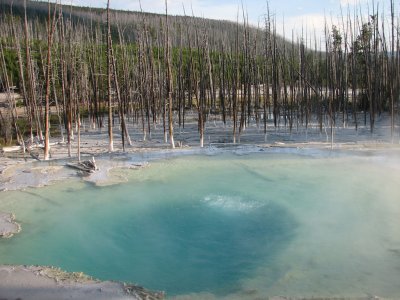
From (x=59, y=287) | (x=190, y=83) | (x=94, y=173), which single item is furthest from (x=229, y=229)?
(x=190, y=83)

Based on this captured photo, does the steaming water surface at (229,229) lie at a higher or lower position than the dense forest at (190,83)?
lower

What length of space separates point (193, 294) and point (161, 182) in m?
5.22

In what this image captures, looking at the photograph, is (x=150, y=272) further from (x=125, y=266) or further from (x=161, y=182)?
(x=161, y=182)

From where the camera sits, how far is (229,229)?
7195mm

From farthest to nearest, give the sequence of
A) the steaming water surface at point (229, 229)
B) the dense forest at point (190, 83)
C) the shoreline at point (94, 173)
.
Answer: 1. the dense forest at point (190, 83)
2. the steaming water surface at point (229, 229)
3. the shoreline at point (94, 173)

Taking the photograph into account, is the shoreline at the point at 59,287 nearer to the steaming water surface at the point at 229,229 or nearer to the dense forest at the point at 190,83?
the steaming water surface at the point at 229,229

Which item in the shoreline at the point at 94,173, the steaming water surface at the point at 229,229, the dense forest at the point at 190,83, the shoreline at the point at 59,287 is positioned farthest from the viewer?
the dense forest at the point at 190,83

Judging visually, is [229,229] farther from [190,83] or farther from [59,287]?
[190,83]

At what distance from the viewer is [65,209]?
8406 mm

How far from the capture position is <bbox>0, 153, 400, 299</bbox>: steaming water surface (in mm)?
5398

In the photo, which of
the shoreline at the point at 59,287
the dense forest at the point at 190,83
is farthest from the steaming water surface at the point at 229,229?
the dense forest at the point at 190,83

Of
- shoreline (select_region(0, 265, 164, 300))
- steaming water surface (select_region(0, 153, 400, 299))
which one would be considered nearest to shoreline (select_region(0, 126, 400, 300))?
shoreline (select_region(0, 265, 164, 300))

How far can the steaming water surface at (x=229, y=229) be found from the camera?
5.40 meters

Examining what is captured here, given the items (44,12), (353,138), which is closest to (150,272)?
(353,138)
